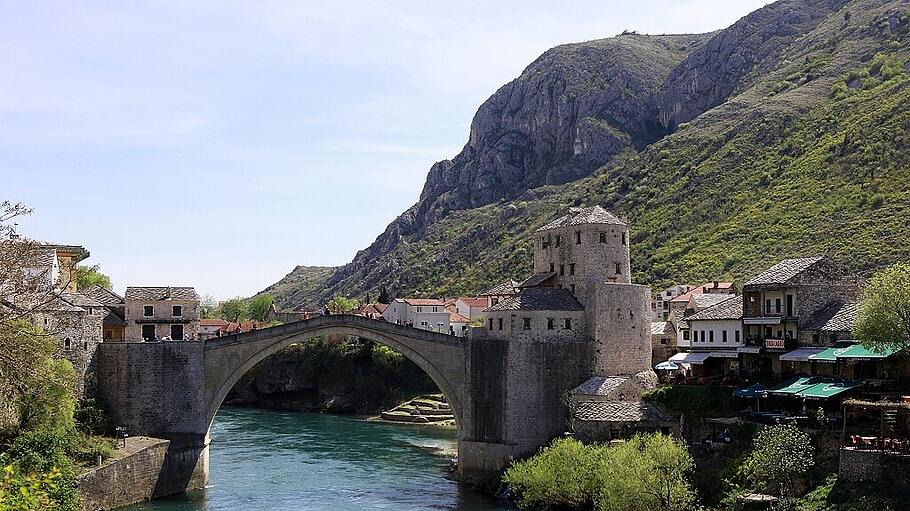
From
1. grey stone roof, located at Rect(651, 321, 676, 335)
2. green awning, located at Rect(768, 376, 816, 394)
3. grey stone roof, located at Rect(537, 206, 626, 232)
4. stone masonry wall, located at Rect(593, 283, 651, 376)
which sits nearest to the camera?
green awning, located at Rect(768, 376, 816, 394)

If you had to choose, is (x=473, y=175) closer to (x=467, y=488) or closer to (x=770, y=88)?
(x=770, y=88)

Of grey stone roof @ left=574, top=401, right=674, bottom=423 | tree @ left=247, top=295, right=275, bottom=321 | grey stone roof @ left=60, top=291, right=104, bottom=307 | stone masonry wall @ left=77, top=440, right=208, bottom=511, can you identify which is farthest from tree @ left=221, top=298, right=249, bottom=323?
grey stone roof @ left=574, top=401, right=674, bottom=423

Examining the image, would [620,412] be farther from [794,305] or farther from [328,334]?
[328,334]

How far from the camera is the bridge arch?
5722cm

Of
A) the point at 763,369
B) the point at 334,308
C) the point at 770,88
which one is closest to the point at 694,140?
the point at 770,88

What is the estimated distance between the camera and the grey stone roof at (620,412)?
49719 millimetres

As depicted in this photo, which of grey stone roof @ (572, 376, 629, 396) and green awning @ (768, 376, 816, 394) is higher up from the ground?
green awning @ (768, 376, 816, 394)

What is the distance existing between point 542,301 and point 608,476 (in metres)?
14.7

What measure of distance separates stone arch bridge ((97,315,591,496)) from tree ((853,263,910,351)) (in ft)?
55.1

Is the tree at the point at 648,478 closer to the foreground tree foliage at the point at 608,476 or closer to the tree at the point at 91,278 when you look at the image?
the foreground tree foliage at the point at 608,476

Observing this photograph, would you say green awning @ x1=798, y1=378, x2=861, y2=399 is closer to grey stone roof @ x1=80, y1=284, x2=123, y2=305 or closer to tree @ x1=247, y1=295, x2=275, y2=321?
grey stone roof @ x1=80, y1=284, x2=123, y2=305

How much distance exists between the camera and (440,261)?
15650 cm

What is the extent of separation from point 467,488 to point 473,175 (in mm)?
130703

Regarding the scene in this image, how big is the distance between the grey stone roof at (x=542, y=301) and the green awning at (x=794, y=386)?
1277cm
